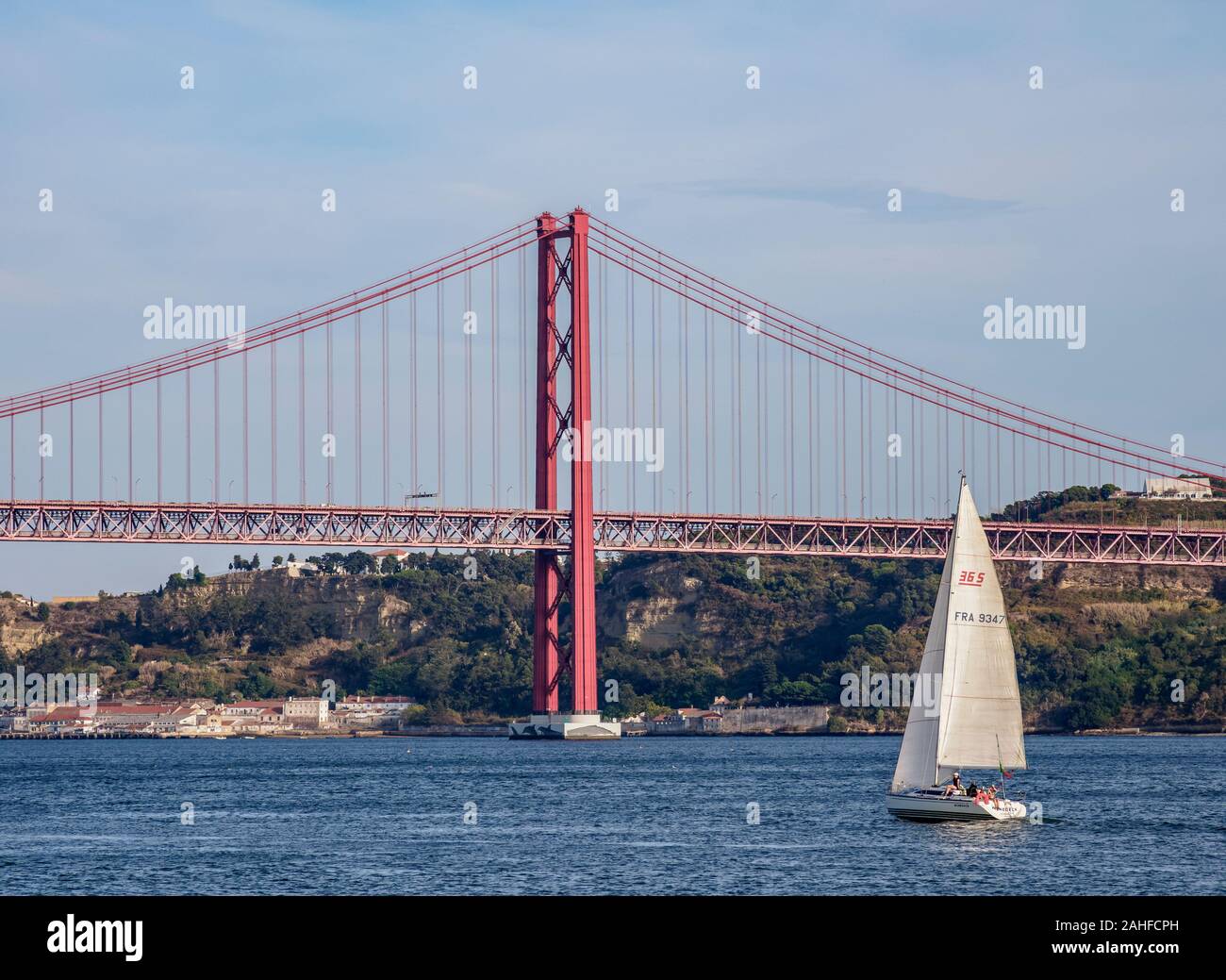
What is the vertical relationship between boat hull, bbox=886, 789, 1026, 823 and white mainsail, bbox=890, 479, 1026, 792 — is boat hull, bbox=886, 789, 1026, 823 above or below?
below

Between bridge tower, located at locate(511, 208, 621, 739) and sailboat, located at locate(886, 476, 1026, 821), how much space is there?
47.5 m

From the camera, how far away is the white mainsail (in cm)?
4125

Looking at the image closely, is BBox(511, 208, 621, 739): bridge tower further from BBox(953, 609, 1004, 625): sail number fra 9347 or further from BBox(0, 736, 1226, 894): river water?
BBox(953, 609, 1004, 625): sail number fra 9347

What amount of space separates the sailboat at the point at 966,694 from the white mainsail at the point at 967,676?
20 millimetres

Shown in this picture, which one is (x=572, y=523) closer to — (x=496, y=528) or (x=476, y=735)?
(x=496, y=528)

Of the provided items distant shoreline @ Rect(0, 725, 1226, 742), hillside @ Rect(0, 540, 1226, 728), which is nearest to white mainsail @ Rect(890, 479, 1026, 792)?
hillside @ Rect(0, 540, 1226, 728)

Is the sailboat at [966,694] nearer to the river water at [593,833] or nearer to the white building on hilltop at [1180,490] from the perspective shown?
the river water at [593,833]

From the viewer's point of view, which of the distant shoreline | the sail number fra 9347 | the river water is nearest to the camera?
the river water

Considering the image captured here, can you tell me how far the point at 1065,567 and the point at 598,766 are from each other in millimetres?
79848

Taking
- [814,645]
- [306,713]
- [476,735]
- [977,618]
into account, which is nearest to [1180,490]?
[814,645]
